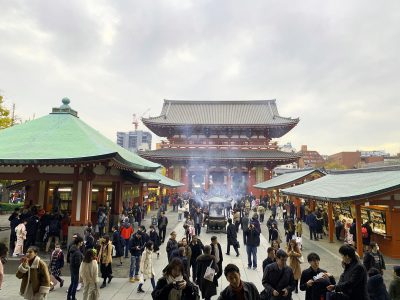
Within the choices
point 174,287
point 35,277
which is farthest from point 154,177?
point 174,287

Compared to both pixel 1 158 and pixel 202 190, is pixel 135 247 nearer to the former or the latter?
pixel 1 158

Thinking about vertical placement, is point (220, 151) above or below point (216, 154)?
above

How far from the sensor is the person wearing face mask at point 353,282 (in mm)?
4941

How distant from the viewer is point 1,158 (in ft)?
38.9

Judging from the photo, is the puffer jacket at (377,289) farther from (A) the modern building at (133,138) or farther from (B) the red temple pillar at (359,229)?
(A) the modern building at (133,138)

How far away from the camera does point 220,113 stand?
4303 cm

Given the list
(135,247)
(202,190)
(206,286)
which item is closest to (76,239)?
(135,247)

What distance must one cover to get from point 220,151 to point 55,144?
1002 inches

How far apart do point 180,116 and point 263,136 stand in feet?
39.9

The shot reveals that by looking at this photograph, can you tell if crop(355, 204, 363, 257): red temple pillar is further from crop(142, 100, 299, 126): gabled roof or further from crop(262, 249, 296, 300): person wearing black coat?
crop(142, 100, 299, 126): gabled roof

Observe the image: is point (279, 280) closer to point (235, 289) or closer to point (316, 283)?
point (316, 283)

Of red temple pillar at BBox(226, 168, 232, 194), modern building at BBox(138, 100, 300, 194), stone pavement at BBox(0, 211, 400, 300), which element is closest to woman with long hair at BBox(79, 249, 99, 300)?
stone pavement at BBox(0, 211, 400, 300)

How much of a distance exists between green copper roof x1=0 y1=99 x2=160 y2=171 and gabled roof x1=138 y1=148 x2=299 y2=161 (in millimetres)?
18344

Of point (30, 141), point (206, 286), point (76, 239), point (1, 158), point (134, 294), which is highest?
point (30, 141)
